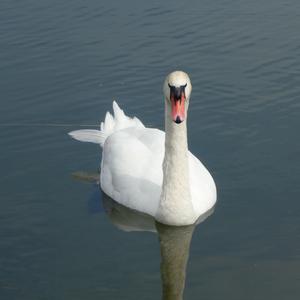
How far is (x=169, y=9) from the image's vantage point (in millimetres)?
12922

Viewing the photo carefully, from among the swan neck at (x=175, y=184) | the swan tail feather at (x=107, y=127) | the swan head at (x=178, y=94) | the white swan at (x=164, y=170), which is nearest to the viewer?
the swan head at (x=178, y=94)

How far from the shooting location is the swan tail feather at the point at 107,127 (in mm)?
9070

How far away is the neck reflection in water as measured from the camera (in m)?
6.90

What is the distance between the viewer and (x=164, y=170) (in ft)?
25.2

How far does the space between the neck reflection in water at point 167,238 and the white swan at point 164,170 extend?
0.06 m

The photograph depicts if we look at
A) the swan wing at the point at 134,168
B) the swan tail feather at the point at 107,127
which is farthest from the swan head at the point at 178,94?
the swan tail feather at the point at 107,127

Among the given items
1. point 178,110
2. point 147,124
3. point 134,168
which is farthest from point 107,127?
point 178,110

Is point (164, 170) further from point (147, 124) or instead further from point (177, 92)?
point (147, 124)

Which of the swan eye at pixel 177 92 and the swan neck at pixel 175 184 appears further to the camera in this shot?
the swan neck at pixel 175 184

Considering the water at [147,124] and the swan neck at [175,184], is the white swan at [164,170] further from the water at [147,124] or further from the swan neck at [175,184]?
the water at [147,124]

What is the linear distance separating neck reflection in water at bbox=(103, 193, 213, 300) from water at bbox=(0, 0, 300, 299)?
67 millimetres

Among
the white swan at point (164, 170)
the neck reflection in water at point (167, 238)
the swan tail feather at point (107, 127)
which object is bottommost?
the neck reflection in water at point (167, 238)

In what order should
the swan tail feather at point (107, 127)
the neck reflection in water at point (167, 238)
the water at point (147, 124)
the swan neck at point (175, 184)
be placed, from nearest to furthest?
the neck reflection in water at point (167, 238)
the water at point (147, 124)
the swan neck at point (175, 184)
the swan tail feather at point (107, 127)

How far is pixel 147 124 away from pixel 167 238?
226 cm
